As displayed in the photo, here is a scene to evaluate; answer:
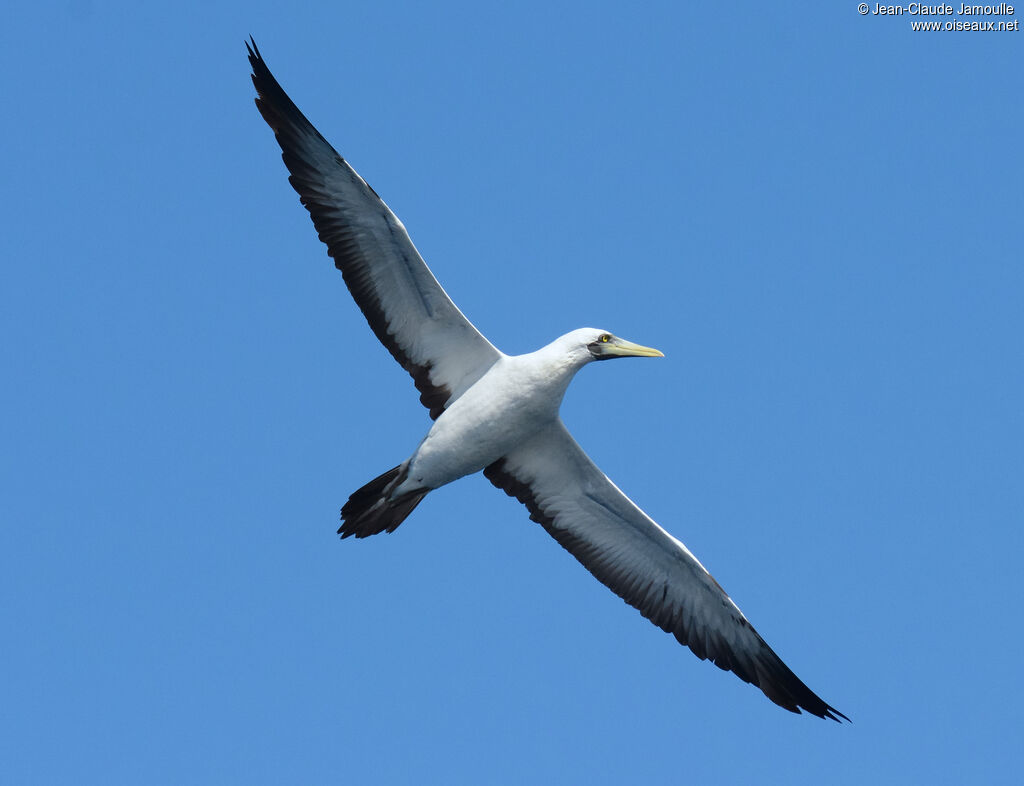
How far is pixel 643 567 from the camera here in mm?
17594

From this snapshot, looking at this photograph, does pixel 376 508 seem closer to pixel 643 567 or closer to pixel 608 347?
pixel 608 347

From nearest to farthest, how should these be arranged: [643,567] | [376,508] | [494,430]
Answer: [494,430] → [376,508] → [643,567]

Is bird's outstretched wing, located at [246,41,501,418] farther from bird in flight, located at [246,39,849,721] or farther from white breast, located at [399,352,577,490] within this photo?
white breast, located at [399,352,577,490]

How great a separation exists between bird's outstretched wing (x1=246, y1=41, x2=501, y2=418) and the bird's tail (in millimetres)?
1033

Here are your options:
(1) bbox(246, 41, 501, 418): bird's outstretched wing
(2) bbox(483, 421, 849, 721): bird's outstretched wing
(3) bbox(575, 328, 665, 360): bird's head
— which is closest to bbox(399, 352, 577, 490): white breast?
(3) bbox(575, 328, 665, 360): bird's head

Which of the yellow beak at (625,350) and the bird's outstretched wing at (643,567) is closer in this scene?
the yellow beak at (625,350)

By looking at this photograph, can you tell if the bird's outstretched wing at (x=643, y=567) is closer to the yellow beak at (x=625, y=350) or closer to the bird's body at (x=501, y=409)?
the bird's body at (x=501, y=409)

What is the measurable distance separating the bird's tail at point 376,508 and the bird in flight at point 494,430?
1 cm

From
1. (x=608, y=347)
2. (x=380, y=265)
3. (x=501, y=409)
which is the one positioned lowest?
(x=501, y=409)

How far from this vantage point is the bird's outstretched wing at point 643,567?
56.4ft

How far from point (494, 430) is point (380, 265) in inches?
93.4

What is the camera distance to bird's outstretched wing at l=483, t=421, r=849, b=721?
17188mm

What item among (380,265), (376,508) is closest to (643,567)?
(376,508)

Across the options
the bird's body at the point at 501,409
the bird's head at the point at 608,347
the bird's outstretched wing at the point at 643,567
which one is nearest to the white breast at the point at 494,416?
the bird's body at the point at 501,409
